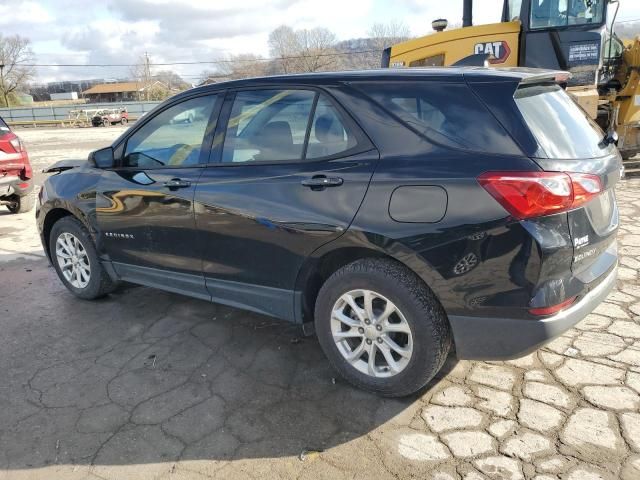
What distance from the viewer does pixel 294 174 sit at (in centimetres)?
311

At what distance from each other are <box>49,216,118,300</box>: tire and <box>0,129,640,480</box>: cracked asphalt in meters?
0.46

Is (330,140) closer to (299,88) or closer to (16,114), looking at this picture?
(299,88)

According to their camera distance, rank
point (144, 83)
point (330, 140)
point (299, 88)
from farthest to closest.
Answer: point (144, 83) → point (299, 88) → point (330, 140)

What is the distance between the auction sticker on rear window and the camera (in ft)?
25.5

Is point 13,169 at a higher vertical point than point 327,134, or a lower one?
lower

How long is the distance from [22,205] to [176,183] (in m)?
6.13

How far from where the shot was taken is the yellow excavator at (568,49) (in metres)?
7.81

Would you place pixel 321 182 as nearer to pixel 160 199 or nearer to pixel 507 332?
pixel 507 332

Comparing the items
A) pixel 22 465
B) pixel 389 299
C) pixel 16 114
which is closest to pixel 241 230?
pixel 389 299

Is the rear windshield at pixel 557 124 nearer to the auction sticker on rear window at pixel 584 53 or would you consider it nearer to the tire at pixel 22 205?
the auction sticker on rear window at pixel 584 53

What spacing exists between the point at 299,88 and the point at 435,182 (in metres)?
1.11

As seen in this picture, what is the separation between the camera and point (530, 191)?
2.47m

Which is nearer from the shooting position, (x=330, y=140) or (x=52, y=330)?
(x=330, y=140)

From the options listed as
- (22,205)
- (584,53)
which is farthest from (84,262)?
(584,53)
